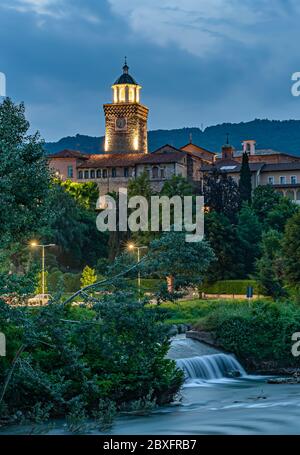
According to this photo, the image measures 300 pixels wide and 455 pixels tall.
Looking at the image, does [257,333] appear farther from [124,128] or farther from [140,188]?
[124,128]

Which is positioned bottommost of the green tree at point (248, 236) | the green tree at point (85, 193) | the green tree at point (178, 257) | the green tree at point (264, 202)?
the green tree at point (178, 257)

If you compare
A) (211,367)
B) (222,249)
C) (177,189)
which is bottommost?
(211,367)

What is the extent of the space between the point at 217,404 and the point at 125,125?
3835 inches

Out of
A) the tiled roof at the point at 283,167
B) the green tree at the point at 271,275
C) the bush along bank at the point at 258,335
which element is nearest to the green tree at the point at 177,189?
the green tree at the point at 271,275

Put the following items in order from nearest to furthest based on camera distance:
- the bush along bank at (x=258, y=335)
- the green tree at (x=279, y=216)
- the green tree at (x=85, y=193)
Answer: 1. the bush along bank at (x=258, y=335)
2. the green tree at (x=279, y=216)
3. the green tree at (x=85, y=193)

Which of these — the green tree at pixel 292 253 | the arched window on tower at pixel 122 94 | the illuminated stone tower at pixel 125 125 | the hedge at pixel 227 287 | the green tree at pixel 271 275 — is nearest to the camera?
the green tree at pixel 292 253

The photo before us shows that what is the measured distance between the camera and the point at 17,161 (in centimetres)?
2128

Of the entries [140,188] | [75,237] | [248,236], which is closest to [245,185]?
[140,188]

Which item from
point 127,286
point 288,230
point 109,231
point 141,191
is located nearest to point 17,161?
point 127,286

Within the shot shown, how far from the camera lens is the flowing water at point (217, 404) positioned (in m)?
22.7

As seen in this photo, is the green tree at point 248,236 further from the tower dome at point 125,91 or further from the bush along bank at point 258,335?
the tower dome at point 125,91

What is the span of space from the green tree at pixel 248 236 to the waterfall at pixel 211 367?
35720 millimetres

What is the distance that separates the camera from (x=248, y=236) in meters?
74.3

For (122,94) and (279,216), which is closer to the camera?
(279,216)
